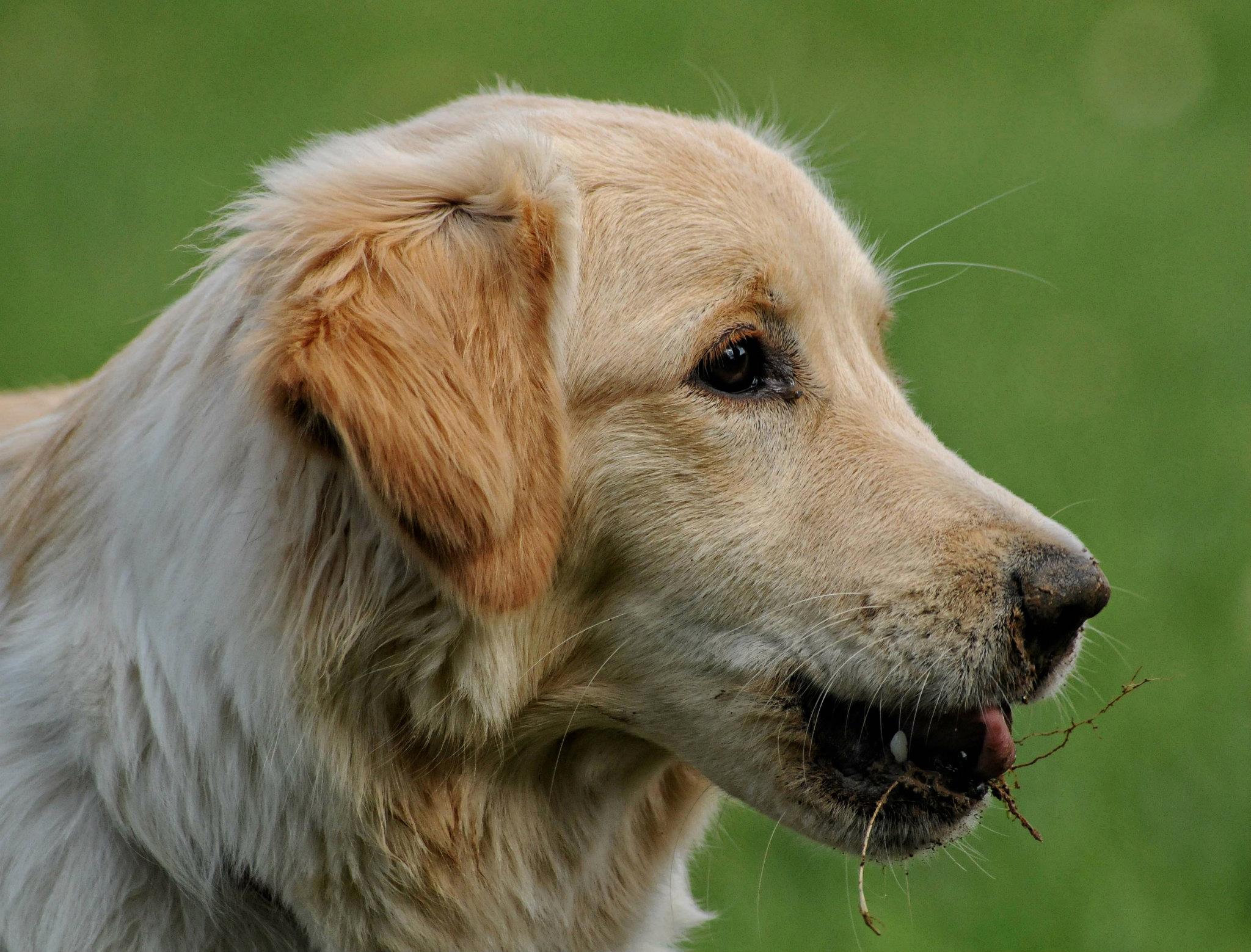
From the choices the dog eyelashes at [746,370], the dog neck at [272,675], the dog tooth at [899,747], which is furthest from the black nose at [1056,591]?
the dog neck at [272,675]

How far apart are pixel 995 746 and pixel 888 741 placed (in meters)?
0.21

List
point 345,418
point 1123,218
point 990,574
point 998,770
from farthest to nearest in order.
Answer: point 1123,218, point 998,770, point 990,574, point 345,418

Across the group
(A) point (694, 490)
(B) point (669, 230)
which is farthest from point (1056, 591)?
(B) point (669, 230)

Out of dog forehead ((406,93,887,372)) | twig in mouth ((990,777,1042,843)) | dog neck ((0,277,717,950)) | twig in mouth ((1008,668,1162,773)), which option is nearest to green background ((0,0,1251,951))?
twig in mouth ((1008,668,1162,773))

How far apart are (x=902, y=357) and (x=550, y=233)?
567cm

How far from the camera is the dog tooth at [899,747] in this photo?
276 centimetres

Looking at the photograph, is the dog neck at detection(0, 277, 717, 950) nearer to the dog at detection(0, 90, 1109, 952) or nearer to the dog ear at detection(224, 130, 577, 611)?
the dog at detection(0, 90, 1109, 952)

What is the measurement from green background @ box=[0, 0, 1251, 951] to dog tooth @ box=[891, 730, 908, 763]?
99 centimetres

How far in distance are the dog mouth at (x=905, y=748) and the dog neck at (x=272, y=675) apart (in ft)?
1.42

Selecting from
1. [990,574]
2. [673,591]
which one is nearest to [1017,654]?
[990,574]

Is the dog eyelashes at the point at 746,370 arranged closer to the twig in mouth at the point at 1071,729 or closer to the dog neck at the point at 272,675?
the dog neck at the point at 272,675

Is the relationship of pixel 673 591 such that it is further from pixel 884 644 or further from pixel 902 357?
pixel 902 357

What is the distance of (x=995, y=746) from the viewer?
280 cm

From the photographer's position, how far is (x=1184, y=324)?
8430 mm
